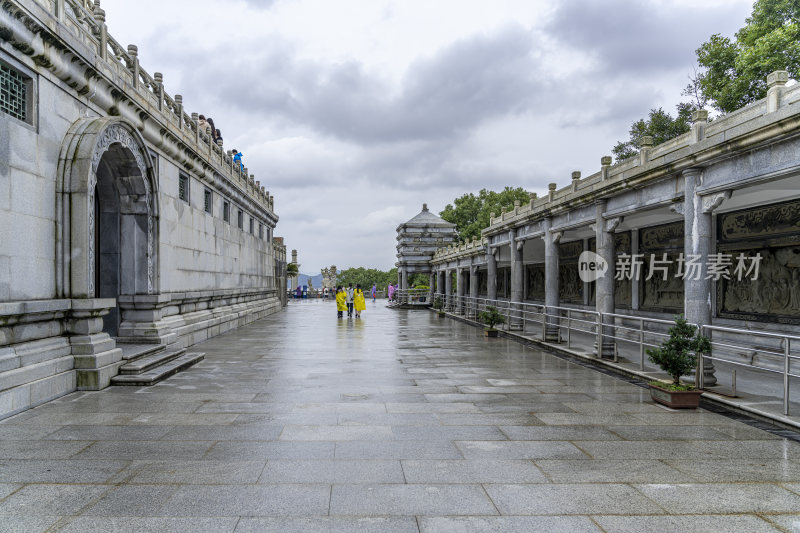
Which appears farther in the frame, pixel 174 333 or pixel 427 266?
pixel 427 266

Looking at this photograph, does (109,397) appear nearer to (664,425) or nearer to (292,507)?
(292,507)

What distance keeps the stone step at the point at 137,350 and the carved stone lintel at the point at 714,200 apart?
10.0 meters

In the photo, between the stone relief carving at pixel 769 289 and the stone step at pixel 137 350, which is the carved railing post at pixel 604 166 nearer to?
the stone relief carving at pixel 769 289

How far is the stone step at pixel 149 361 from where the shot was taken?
8070mm

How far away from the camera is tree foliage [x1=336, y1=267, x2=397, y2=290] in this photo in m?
108

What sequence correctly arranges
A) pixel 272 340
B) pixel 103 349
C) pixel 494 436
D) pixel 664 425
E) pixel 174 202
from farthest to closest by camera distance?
pixel 272 340, pixel 174 202, pixel 103 349, pixel 664 425, pixel 494 436

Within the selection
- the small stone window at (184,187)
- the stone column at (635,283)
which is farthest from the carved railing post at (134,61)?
the stone column at (635,283)

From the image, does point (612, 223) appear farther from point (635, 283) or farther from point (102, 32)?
point (102, 32)

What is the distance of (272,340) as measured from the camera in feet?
46.7

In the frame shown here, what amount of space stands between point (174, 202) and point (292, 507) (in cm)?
1063

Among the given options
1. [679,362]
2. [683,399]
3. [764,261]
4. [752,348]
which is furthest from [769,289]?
[683,399]

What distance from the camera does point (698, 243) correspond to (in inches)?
317

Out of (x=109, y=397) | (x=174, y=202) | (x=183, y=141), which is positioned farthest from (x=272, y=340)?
(x=109, y=397)

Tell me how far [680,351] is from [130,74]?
1135 cm
